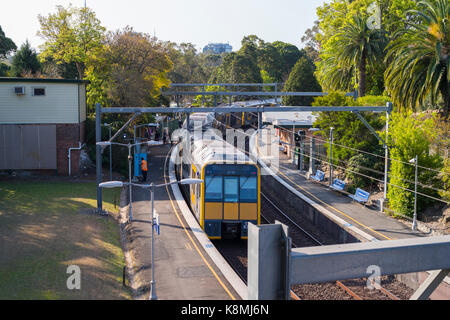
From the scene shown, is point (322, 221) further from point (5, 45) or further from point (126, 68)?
point (5, 45)

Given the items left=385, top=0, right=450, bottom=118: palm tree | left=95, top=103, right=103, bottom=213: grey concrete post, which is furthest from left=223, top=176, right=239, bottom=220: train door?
left=385, top=0, right=450, bottom=118: palm tree

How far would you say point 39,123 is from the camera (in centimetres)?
3284

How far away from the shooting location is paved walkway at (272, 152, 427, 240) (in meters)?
21.6

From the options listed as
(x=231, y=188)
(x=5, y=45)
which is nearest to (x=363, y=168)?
(x=231, y=188)

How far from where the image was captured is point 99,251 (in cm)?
1870

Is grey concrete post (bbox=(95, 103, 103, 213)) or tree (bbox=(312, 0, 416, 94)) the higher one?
tree (bbox=(312, 0, 416, 94))

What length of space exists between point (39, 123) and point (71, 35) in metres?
13.0

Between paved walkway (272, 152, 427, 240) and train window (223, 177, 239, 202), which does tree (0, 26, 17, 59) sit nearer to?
paved walkway (272, 152, 427, 240)

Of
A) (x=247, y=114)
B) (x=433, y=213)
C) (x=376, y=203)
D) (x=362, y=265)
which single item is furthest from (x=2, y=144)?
(x=247, y=114)

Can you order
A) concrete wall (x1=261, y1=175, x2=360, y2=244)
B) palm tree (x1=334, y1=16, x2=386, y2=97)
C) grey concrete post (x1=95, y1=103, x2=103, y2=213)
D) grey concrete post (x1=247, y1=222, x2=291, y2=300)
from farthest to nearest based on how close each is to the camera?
1. palm tree (x1=334, y1=16, x2=386, y2=97)
2. grey concrete post (x1=95, y1=103, x2=103, y2=213)
3. concrete wall (x1=261, y1=175, x2=360, y2=244)
4. grey concrete post (x1=247, y1=222, x2=291, y2=300)

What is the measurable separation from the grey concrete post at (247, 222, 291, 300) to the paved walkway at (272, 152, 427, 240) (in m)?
17.3

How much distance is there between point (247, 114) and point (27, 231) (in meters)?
47.9

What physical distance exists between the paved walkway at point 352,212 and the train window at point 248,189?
596 centimetres

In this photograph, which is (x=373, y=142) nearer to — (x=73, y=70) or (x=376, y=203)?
(x=376, y=203)
